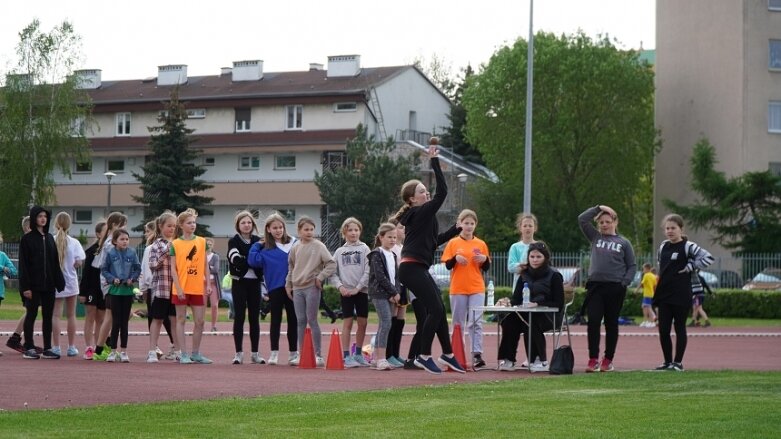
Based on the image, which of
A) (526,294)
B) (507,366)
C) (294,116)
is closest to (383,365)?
(507,366)

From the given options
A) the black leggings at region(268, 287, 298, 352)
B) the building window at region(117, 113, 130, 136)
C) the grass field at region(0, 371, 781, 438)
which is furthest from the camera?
the building window at region(117, 113, 130, 136)

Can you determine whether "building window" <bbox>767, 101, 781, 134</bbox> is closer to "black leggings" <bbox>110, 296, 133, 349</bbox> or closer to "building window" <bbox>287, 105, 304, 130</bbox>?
"building window" <bbox>287, 105, 304, 130</bbox>

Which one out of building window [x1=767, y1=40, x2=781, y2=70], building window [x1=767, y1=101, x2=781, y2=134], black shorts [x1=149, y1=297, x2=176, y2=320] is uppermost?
building window [x1=767, y1=40, x2=781, y2=70]

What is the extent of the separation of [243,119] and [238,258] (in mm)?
63528

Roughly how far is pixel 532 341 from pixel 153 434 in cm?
805

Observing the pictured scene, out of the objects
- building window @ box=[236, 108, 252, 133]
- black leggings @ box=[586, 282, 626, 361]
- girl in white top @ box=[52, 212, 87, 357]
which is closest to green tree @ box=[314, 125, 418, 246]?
building window @ box=[236, 108, 252, 133]

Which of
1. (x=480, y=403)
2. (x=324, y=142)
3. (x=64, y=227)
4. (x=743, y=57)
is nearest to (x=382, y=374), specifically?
(x=480, y=403)

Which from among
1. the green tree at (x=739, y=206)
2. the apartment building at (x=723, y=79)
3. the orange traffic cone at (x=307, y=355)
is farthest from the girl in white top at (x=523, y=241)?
the apartment building at (x=723, y=79)

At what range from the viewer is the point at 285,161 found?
80.0 meters

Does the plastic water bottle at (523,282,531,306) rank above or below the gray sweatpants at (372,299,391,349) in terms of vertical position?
above

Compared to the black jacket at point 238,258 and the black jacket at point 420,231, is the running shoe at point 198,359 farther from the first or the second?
the black jacket at point 420,231

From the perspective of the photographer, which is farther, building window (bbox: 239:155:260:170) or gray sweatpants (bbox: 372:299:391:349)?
building window (bbox: 239:155:260:170)

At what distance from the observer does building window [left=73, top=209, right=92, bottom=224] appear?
8656 cm

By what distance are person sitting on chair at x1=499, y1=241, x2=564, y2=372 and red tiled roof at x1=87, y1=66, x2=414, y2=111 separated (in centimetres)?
5990
